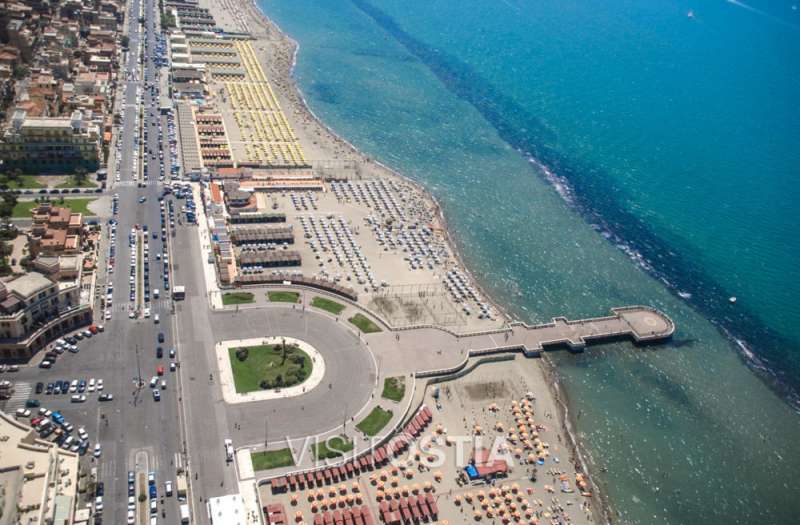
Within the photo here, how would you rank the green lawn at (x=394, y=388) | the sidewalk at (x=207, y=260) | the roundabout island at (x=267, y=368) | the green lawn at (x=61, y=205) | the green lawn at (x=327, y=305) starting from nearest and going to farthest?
the roundabout island at (x=267, y=368), the green lawn at (x=394, y=388), the sidewalk at (x=207, y=260), the green lawn at (x=327, y=305), the green lawn at (x=61, y=205)

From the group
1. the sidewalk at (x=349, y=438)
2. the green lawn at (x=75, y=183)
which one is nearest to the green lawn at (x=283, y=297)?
the sidewalk at (x=349, y=438)

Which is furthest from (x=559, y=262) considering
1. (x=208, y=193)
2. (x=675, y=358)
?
(x=208, y=193)

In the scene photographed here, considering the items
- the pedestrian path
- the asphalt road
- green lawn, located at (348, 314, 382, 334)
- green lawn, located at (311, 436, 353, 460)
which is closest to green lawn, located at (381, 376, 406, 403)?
green lawn, located at (311, 436, 353, 460)

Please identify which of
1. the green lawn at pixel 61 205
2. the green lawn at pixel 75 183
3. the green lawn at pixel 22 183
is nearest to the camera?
the green lawn at pixel 61 205

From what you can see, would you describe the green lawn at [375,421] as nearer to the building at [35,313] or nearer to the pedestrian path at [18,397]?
the pedestrian path at [18,397]

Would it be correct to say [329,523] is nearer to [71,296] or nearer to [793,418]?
[71,296]

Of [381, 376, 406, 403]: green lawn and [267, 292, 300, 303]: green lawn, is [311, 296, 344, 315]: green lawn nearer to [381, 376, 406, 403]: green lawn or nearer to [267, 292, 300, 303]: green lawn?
[267, 292, 300, 303]: green lawn

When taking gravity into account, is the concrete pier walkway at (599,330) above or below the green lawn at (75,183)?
below
